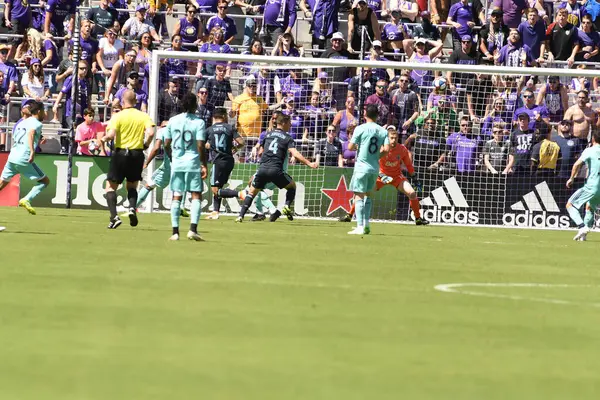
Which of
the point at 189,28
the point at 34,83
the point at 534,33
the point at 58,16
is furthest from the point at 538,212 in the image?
the point at 58,16

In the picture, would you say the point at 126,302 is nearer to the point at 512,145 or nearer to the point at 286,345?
the point at 286,345

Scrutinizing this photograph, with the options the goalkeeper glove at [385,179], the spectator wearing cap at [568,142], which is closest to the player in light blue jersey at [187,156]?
the goalkeeper glove at [385,179]

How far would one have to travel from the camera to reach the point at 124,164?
818 inches

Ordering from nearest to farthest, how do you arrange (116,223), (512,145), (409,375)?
1. (409,375)
2. (116,223)
3. (512,145)

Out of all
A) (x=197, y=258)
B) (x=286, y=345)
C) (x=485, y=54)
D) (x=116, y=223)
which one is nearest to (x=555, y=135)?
(x=485, y=54)

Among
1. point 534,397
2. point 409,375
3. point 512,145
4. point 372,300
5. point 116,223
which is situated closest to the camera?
point 534,397

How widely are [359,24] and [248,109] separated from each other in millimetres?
3494

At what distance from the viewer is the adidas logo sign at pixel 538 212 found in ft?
91.7

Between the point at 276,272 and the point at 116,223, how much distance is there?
771 cm

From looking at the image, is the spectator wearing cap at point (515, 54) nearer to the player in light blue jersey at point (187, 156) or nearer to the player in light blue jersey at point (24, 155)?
the player in light blue jersey at point (24, 155)

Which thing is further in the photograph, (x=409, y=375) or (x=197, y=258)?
(x=197, y=258)

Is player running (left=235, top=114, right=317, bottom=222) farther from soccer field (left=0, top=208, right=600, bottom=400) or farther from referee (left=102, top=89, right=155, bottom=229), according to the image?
soccer field (left=0, top=208, right=600, bottom=400)

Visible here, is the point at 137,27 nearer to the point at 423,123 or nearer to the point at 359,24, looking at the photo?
the point at 359,24

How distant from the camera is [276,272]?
44.9 feet
